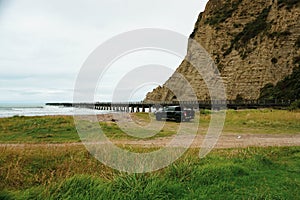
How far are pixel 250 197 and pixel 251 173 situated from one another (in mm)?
1995

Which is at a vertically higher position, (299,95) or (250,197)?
(299,95)

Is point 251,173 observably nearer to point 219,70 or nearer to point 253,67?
point 253,67

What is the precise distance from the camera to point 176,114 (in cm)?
3031

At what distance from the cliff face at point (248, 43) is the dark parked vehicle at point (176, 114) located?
33.0 m

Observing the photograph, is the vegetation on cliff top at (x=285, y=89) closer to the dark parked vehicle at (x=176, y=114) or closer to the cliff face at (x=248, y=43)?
the cliff face at (x=248, y=43)

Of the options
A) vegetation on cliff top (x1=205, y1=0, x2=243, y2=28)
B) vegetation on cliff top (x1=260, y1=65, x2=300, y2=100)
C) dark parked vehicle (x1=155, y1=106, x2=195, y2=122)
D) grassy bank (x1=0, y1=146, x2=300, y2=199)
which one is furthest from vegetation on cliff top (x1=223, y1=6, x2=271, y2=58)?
grassy bank (x1=0, y1=146, x2=300, y2=199)

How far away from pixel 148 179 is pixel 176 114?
23.7 m

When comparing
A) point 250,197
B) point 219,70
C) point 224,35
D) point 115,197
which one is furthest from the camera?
point 224,35

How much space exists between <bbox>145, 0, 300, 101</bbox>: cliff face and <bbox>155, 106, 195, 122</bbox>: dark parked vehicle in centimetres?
3303

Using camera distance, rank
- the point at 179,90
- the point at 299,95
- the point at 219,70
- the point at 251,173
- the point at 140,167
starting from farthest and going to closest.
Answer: the point at 179,90 → the point at 219,70 → the point at 299,95 → the point at 251,173 → the point at 140,167

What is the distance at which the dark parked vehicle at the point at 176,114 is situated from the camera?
2978 centimetres

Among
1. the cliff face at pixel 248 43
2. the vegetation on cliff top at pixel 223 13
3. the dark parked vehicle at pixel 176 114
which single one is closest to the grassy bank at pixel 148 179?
the dark parked vehicle at pixel 176 114

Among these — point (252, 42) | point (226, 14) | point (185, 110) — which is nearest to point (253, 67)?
point (252, 42)

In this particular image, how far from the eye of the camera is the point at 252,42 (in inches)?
2621
